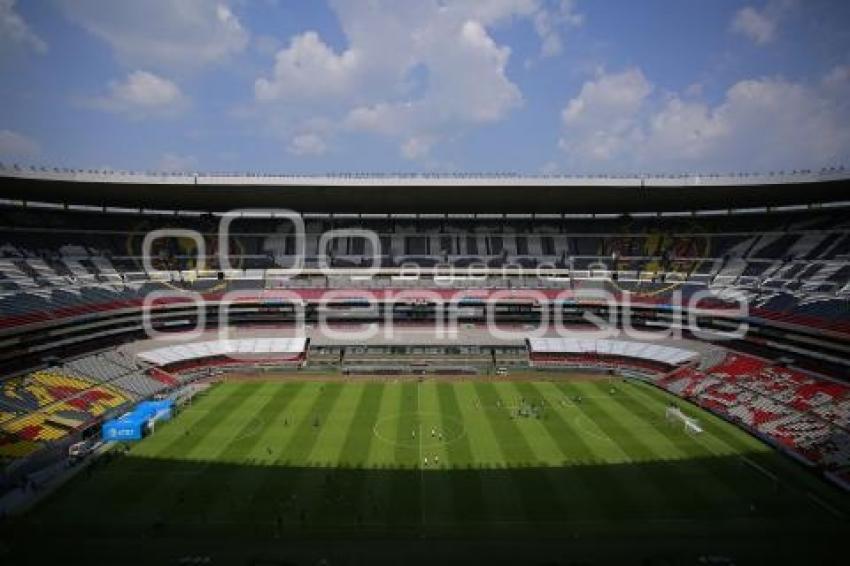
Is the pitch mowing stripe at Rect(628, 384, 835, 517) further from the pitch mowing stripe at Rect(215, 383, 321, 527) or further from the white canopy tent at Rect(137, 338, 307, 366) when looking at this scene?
the white canopy tent at Rect(137, 338, 307, 366)

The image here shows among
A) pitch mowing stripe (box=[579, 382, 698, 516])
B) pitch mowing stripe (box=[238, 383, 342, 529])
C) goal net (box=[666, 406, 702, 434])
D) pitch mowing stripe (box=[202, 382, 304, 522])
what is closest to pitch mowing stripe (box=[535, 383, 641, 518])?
pitch mowing stripe (box=[579, 382, 698, 516])

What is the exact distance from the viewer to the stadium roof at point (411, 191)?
53.1m

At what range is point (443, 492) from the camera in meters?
29.5

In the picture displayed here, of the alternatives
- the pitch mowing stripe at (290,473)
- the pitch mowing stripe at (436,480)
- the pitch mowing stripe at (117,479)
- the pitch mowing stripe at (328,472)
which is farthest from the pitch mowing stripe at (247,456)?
the pitch mowing stripe at (436,480)

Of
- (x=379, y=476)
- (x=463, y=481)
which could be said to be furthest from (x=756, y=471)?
(x=379, y=476)

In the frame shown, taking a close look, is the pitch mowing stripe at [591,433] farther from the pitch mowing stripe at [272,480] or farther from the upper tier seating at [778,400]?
the pitch mowing stripe at [272,480]

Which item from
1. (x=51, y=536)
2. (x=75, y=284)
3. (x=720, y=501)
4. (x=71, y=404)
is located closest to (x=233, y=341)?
(x=75, y=284)

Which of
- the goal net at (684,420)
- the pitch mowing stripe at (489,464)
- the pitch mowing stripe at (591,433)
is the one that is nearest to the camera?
the pitch mowing stripe at (489,464)

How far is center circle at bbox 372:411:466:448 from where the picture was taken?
36.7 metres

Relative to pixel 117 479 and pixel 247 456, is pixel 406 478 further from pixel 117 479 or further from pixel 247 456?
pixel 117 479

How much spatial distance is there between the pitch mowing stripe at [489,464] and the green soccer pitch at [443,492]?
12cm

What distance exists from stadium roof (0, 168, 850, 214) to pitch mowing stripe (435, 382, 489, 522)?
1011 inches

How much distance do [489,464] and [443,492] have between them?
4.40 meters

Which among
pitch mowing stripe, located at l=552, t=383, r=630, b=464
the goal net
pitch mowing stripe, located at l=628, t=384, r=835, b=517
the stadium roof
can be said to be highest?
the stadium roof
